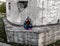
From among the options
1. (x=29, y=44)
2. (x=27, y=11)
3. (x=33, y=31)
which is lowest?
(x=29, y=44)

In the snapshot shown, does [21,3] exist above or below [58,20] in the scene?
above

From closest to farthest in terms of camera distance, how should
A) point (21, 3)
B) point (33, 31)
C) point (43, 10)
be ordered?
1. point (33, 31)
2. point (43, 10)
3. point (21, 3)

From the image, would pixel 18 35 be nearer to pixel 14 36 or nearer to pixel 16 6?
pixel 14 36

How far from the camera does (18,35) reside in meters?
9.28

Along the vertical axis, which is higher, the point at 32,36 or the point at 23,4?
the point at 23,4

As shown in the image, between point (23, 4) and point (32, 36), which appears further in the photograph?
point (23, 4)

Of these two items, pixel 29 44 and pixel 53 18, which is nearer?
pixel 29 44

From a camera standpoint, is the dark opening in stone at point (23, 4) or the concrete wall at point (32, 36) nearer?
the concrete wall at point (32, 36)

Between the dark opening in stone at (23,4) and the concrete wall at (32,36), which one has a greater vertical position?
the dark opening in stone at (23,4)

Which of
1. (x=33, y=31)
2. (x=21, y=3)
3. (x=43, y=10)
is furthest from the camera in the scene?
(x=21, y=3)

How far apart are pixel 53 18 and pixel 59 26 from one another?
23.9 inches

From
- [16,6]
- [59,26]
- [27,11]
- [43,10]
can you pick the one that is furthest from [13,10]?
[59,26]

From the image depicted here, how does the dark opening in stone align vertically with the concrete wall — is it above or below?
above

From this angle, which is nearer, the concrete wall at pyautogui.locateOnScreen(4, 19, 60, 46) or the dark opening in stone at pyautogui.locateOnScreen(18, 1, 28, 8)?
the concrete wall at pyautogui.locateOnScreen(4, 19, 60, 46)
